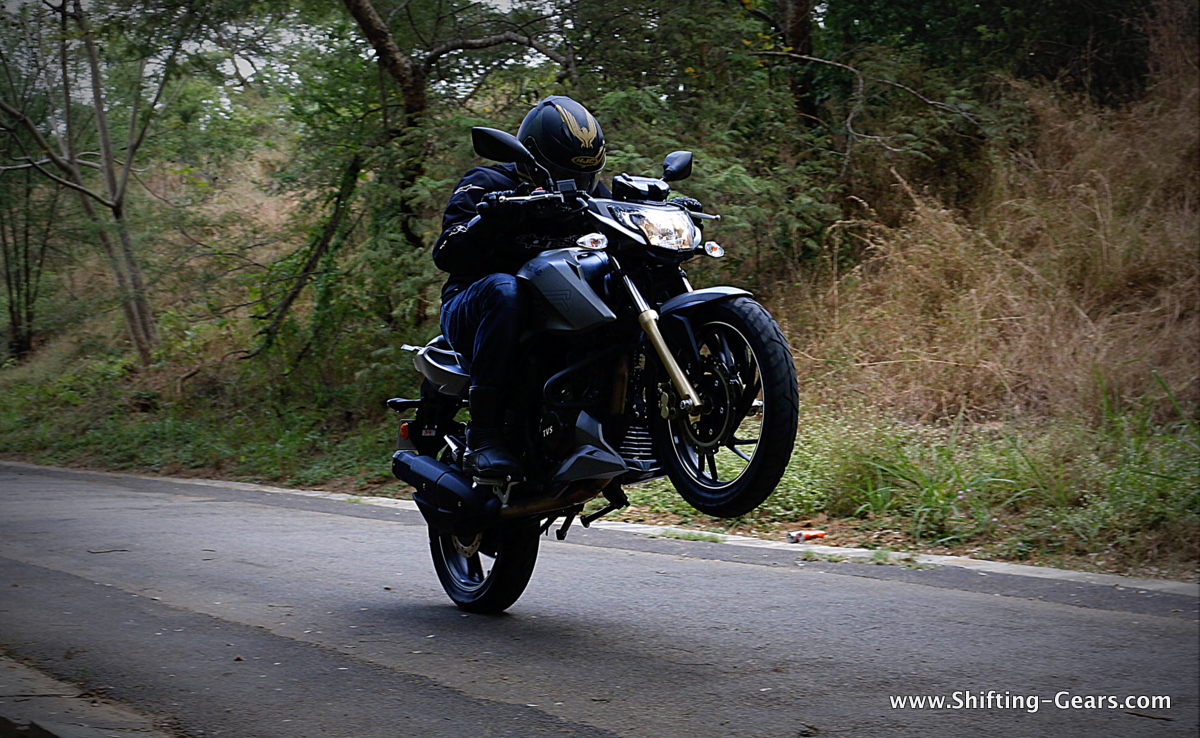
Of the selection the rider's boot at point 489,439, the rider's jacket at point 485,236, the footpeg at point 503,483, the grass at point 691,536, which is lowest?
the grass at point 691,536

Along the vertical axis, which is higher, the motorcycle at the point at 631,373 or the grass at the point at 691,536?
the motorcycle at the point at 631,373

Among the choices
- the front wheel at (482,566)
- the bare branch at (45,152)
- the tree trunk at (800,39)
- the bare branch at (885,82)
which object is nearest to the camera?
the front wheel at (482,566)

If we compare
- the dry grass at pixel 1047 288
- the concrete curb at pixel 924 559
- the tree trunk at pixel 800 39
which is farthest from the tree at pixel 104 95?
the dry grass at pixel 1047 288

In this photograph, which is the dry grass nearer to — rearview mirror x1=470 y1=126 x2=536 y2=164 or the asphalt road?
the asphalt road

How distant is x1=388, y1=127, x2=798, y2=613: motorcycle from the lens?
13.7 feet

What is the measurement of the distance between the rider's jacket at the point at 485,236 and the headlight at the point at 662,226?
0.36m

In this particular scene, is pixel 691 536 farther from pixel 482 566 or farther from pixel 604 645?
pixel 604 645

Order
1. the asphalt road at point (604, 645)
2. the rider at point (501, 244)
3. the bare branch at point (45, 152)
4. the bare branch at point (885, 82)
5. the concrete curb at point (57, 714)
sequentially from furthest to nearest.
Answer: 1. the bare branch at point (45, 152)
2. the bare branch at point (885, 82)
3. the rider at point (501, 244)
4. the asphalt road at point (604, 645)
5. the concrete curb at point (57, 714)

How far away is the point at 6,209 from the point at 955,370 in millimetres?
21041

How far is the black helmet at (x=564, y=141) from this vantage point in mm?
4832

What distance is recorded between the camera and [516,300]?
4738mm

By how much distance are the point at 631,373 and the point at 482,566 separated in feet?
6.20

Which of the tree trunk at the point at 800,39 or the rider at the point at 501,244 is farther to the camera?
the tree trunk at the point at 800,39

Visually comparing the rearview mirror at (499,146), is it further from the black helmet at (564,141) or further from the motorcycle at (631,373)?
the black helmet at (564,141)
